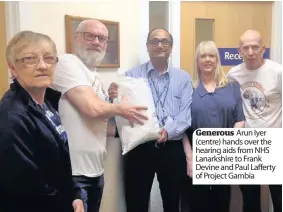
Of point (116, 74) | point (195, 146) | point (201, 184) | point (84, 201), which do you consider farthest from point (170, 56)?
point (84, 201)

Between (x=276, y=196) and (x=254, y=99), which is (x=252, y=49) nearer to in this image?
(x=254, y=99)

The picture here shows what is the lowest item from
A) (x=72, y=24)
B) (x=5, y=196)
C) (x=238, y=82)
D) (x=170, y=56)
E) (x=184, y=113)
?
(x=5, y=196)

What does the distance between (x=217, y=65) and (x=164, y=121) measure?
293 millimetres

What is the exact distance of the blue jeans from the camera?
44.3 inches

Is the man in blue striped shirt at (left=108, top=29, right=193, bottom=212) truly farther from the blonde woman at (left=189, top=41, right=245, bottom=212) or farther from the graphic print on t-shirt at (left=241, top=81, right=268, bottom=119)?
the graphic print on t-shirt at (left=241, top=81, right=268, bottom=119)

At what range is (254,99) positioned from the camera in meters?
1.21

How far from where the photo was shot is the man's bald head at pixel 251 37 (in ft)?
3.90

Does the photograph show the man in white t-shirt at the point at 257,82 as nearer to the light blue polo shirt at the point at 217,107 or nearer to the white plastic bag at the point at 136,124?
the light blue polo shirt at the point at 217,107

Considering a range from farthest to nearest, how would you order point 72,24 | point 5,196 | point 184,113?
point 184,113 → point 72,24 → point 5,196

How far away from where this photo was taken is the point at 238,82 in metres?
1.22

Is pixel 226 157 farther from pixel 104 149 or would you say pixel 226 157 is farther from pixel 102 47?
pixel 102 47

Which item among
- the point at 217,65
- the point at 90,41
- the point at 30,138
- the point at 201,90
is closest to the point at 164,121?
the point at 201,90

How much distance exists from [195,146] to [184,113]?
130mm

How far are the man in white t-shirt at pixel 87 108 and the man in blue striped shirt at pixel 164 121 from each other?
0.26 ft
